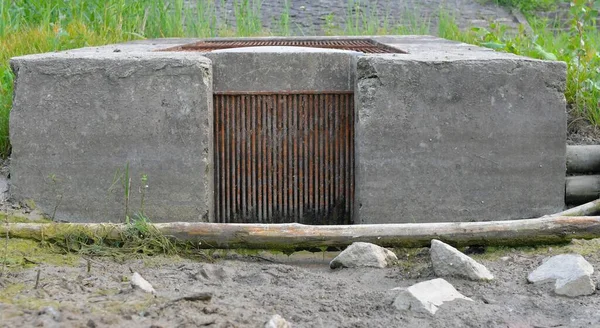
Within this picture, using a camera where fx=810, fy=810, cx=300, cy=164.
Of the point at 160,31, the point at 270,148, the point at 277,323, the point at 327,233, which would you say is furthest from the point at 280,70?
the point at 160,31

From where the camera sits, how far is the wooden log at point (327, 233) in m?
4.11

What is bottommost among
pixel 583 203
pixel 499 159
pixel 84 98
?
pixel 583 203

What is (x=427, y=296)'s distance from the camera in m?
3.27

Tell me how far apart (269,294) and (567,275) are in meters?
1.30

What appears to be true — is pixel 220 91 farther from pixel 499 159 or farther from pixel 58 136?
pixel 499 159

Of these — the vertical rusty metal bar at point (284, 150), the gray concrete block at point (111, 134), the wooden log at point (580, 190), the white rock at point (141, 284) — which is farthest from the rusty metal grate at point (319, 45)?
the white rock at point (141, 284)

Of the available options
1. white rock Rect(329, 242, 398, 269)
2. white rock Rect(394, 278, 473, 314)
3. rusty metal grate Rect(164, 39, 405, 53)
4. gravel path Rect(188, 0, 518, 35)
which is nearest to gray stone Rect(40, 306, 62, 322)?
white rock Rect(394, 278, 473, 314)

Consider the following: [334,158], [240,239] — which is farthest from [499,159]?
[240,239]

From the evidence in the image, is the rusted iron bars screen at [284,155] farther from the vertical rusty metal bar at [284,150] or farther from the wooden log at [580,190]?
the wooden log at [580,190]

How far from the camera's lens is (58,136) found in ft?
15.3

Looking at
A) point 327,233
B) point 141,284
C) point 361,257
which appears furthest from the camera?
point 327,233

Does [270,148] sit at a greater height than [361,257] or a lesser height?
greater

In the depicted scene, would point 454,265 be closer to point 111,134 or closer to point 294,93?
point 294,93

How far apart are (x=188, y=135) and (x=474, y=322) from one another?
215 centimetres
